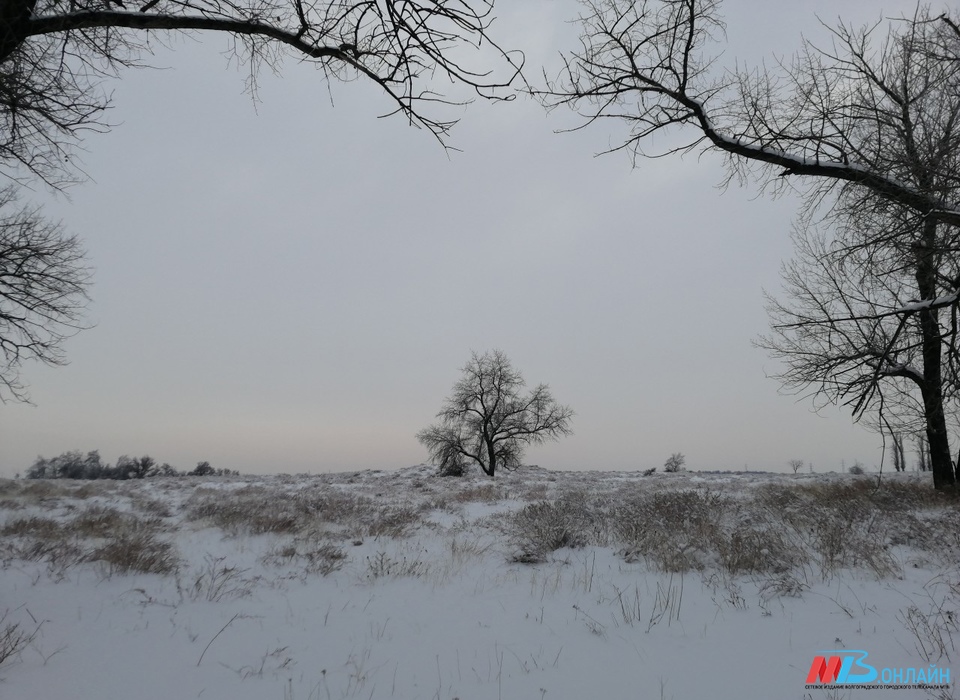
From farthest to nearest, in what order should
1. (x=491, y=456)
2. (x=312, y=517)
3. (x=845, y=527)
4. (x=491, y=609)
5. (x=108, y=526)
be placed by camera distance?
1. (x=491, y=456)
2. (x=312, y=517)
3. (x=108, y=526)
4. (x=845, y=527)
5. (x=491, y=609)

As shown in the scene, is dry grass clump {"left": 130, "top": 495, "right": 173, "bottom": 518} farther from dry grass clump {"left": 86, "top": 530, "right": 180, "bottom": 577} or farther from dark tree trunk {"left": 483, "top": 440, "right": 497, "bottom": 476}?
dark tree trunk {"left": 483, "top": 440, "right": 497, "bottom": 476}

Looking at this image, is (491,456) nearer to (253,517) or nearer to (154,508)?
(154,508)

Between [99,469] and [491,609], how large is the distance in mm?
47287

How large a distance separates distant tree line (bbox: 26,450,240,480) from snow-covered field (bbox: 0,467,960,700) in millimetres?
28921

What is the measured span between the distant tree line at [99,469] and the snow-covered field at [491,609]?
2892cm

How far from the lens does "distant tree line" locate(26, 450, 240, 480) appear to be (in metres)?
33.9

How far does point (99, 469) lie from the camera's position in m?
38.2

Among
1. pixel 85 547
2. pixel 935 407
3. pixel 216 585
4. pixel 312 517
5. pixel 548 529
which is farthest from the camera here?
pixel 935 407

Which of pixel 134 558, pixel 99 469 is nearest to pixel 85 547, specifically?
pixel 134 558

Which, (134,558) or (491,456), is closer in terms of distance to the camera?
(134,558)

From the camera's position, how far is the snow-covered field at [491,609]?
3035 mm

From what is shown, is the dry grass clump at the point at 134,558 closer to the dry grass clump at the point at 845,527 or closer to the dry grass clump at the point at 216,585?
the dry grass clump at the point at 216,585

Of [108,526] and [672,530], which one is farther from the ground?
[672,530]

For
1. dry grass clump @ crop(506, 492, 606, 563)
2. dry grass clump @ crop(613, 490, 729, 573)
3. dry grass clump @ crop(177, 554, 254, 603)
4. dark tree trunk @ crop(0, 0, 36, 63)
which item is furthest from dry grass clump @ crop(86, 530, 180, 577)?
dry grass clump @ crop(613, 490, 729, 573)
